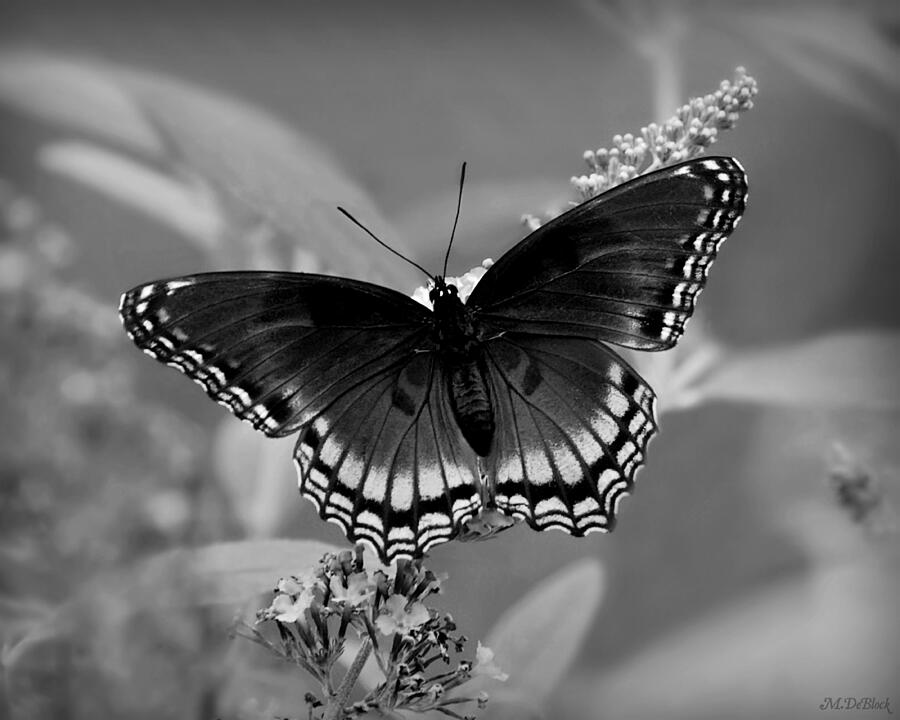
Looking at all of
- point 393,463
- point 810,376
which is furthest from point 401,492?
point 810,376

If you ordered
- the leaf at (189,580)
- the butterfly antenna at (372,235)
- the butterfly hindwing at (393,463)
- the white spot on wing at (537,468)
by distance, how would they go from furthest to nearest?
the butterfly antenna at (372,235) < the white spot on wing at (537,468) < the butterfly hindwing at (393,463) < the leaf at (189,580)

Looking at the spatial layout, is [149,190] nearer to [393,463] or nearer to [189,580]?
[393,463]

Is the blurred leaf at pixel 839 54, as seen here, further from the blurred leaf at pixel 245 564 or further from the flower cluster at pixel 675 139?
the blurred leaf at pixel 245 564

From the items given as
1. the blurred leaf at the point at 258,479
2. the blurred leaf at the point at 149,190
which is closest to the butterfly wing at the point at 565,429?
the blurred leaf at the point at 258,479

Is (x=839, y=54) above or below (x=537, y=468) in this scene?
above

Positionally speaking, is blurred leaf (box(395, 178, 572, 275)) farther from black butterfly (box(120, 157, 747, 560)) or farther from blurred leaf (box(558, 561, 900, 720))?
blurred leaf (box(558, 561, 900, 720))

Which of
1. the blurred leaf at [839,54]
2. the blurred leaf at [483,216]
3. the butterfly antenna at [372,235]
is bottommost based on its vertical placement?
the butterfly antenna at [372,235]
